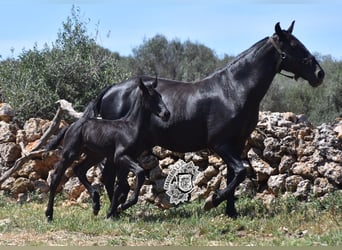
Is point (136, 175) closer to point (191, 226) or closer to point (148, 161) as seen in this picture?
point (191, 226)

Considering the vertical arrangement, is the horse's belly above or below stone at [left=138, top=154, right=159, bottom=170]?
above

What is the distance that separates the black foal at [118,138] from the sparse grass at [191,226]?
1.63 feet

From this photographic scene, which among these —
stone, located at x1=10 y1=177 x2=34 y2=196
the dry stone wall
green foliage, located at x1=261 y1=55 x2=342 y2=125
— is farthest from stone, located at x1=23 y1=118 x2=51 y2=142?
green foliage, located at x1=261 y1=55 x2=342 y2=125

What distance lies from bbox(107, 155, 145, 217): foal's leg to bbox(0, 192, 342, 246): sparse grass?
22 centimetres

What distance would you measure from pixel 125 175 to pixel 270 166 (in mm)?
2511

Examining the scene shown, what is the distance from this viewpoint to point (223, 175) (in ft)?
34.1

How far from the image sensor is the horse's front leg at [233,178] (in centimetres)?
856

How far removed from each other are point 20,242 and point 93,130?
222cm

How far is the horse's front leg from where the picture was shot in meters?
8.56

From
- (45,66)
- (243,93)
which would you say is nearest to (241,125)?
(243,93)

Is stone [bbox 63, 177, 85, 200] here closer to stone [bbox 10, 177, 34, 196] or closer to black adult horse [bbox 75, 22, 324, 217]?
stone [bbox 10, 177, 34, 196]

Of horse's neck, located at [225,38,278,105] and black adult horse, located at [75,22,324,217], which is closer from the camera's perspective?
black adult horse, located at [75,22,324,217]

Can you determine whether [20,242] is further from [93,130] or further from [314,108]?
[314,108]

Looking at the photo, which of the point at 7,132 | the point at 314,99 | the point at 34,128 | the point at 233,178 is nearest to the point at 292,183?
the point at 233,178
